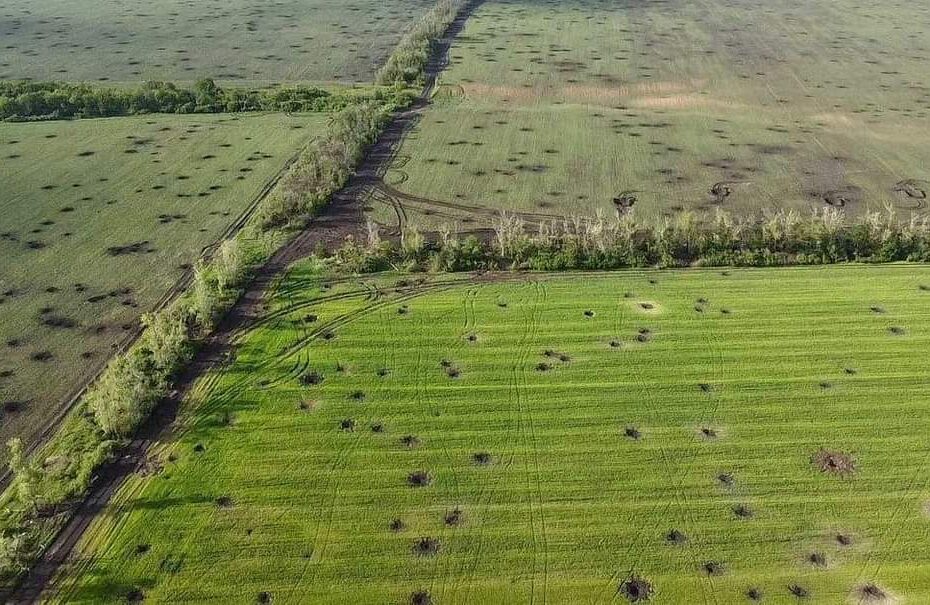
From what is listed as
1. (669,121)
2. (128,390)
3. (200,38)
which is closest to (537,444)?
(128,390)

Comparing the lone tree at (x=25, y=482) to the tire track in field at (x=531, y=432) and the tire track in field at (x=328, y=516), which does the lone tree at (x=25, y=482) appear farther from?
the tire track in field at (x=531, y=432)

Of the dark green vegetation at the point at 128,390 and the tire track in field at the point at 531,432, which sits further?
the dark green vegetation at the point at 128,390

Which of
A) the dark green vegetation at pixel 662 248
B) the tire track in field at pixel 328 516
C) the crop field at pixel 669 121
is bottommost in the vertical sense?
the tire track in field at pixel 328 516

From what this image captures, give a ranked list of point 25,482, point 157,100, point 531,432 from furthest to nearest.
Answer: point 157,100 → point 531,432 → point 25,482

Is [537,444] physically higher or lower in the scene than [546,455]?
higher

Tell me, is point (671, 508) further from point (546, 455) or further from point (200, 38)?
point (200, 38)

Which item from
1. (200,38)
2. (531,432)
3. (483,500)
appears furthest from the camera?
(200,38)

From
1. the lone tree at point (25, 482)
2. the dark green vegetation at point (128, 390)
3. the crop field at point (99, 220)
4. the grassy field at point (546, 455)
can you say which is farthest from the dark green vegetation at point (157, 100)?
the lone tree at point (25, 482)

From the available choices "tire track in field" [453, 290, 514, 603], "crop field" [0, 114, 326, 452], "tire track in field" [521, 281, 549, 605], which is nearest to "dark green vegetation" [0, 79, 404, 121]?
"crop field" [0, 114, 326, 452]
